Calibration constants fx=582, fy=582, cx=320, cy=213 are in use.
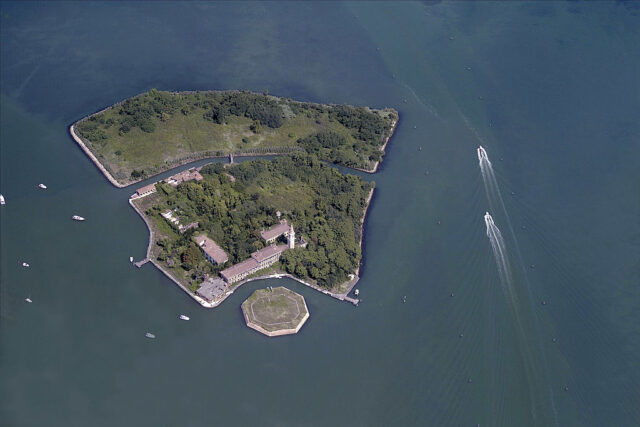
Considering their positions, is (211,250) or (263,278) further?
(211,250)

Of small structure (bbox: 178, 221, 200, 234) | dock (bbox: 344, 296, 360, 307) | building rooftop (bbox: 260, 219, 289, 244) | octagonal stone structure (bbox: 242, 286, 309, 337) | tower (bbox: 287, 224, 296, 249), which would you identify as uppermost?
tower (bbox: 287, 224, 296, 249)

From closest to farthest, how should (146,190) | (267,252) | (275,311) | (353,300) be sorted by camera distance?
(275,311) < (353,300) < (267,252) < (146,190)

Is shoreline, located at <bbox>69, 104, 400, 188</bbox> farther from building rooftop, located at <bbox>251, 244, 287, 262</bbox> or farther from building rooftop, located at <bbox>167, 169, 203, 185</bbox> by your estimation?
building rooftop, located at <bbox>251, 244, 287, 262</bbox>

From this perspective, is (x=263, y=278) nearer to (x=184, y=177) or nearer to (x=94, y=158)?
(x=184, y=177)

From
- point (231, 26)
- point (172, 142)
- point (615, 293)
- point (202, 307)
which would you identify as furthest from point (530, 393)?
point (231, 26)

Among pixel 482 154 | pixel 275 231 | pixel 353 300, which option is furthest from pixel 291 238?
pixel 482 154

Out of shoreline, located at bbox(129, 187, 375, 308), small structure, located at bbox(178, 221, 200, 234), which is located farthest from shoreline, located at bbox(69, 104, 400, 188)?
shoreline, located at bbox(129, 187, 375, 308)
